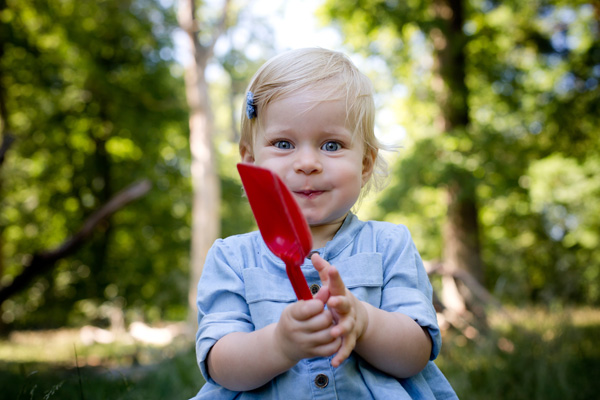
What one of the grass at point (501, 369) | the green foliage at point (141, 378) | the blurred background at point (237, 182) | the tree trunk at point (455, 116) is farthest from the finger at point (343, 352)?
the tree trunk at point (455, 116)

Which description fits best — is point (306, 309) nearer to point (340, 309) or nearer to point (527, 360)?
point (340, 309)

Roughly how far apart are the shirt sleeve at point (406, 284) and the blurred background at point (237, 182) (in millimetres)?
1206

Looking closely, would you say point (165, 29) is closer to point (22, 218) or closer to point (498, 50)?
point (22, 218)

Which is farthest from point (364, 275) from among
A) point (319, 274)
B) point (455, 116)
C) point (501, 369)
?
point (455, 116)

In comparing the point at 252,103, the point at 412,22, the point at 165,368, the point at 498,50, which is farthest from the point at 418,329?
the point at 498,50

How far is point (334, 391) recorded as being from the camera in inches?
45.0

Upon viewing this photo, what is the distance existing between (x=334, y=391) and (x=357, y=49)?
779cm

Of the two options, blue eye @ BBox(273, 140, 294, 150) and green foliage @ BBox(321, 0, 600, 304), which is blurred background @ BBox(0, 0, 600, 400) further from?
blue eye @ BBox(273, 140, 294, 150)

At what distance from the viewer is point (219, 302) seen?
1.25 meters

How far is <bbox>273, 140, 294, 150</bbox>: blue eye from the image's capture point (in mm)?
1265

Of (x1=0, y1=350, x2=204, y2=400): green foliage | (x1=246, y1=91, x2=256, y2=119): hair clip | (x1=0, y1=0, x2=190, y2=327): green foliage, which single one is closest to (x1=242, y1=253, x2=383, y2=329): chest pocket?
(x1=246, y1=91, x2=256, y2=119): hair clip

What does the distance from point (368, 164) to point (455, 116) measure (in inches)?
255

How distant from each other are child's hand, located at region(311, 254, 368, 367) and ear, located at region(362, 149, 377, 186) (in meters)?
0.53

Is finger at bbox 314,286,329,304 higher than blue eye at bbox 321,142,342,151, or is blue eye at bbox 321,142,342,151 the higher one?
blue eye at bbox 321,142,342,151
